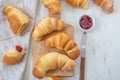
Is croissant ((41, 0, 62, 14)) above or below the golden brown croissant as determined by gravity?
above

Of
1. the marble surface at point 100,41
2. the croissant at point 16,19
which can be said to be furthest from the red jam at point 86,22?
the croissant at point 16,19

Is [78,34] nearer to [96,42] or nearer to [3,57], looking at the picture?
[96,42]

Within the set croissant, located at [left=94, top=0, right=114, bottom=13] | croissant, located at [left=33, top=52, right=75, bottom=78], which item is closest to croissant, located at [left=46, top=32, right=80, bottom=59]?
croissant, located at [left=33, top=52, right=75, bottom=78]

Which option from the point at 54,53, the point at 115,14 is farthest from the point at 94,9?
the point at 54,53

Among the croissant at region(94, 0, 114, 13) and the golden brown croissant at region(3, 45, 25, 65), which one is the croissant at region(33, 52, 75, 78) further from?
the croissant at region(94, 0, 114, 13)

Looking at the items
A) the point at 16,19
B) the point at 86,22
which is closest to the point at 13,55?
the point at 16,19
